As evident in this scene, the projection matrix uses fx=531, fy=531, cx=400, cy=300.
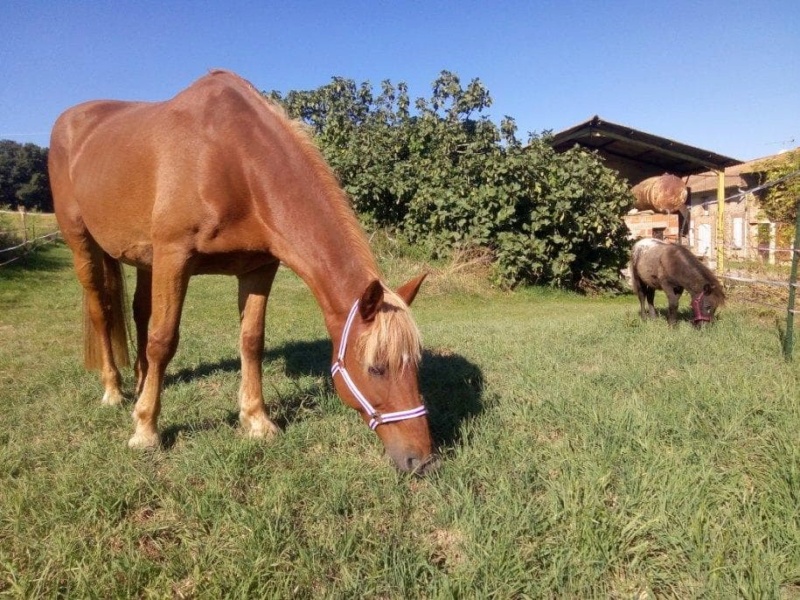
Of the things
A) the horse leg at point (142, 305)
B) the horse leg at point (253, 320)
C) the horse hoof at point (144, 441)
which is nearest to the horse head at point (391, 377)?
the horse leg at point (253, 320)

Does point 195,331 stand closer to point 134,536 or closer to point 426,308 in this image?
point 426,308

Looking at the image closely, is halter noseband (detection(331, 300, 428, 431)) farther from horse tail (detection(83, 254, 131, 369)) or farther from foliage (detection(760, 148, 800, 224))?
foliage (detection(760, 148, 800, 224))

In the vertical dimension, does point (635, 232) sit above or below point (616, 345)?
above

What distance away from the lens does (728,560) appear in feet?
6.46

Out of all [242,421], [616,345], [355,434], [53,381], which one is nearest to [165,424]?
[242,421]

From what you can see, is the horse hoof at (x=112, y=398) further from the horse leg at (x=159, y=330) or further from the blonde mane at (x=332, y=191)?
the blonde mane at (x=332, y=191)

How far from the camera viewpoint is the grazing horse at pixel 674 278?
6.94 metres

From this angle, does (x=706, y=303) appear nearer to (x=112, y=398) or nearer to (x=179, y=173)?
(x=179, y=173)

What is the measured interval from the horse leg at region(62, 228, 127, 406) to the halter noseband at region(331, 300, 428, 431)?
242 centimetres

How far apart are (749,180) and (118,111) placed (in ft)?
58.4

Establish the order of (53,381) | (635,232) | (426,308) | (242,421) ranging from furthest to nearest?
(635,232), (426,308), (53,381), (242,421)

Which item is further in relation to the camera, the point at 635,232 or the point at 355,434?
the point at 635,232

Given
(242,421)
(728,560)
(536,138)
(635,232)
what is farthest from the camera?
(635,232)

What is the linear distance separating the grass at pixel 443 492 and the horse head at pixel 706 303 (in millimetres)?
2248
